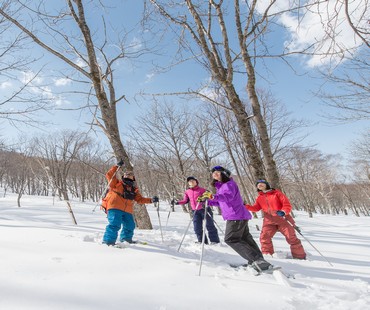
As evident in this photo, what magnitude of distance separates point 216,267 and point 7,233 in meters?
3.95

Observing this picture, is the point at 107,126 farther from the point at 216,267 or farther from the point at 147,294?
the point at 147,294

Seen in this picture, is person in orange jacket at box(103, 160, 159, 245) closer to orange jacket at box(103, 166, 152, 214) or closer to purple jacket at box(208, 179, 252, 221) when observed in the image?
orange jacket at box(103, 166, 152, 214)

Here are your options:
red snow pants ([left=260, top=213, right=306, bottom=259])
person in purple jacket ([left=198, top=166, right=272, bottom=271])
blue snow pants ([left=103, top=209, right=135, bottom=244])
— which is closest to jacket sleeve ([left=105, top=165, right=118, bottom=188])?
blue snow pants ([left=103, top=209, right=135, bottom=244])

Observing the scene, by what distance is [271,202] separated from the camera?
16.9 ft

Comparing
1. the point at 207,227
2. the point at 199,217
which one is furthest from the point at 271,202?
the point at 199,217

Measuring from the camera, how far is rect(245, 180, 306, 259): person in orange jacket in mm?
4930

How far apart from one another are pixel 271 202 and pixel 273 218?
1.16 feet

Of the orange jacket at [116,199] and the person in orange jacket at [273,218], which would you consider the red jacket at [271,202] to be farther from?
the orange jacket at [116,199]

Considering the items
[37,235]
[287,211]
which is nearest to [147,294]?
[37,235]

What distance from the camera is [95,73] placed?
725 centimetres

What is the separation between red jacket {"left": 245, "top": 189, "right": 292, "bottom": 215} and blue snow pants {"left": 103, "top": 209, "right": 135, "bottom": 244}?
8.00 feet

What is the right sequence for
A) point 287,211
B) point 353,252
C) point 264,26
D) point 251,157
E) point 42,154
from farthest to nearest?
point 42,154 → point 264,26 → point 251,157 → point 353,252 → point 287,211

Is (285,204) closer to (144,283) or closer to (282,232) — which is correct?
(282,232)

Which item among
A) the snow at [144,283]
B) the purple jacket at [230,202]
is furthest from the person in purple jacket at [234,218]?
the snow at [144,283]
